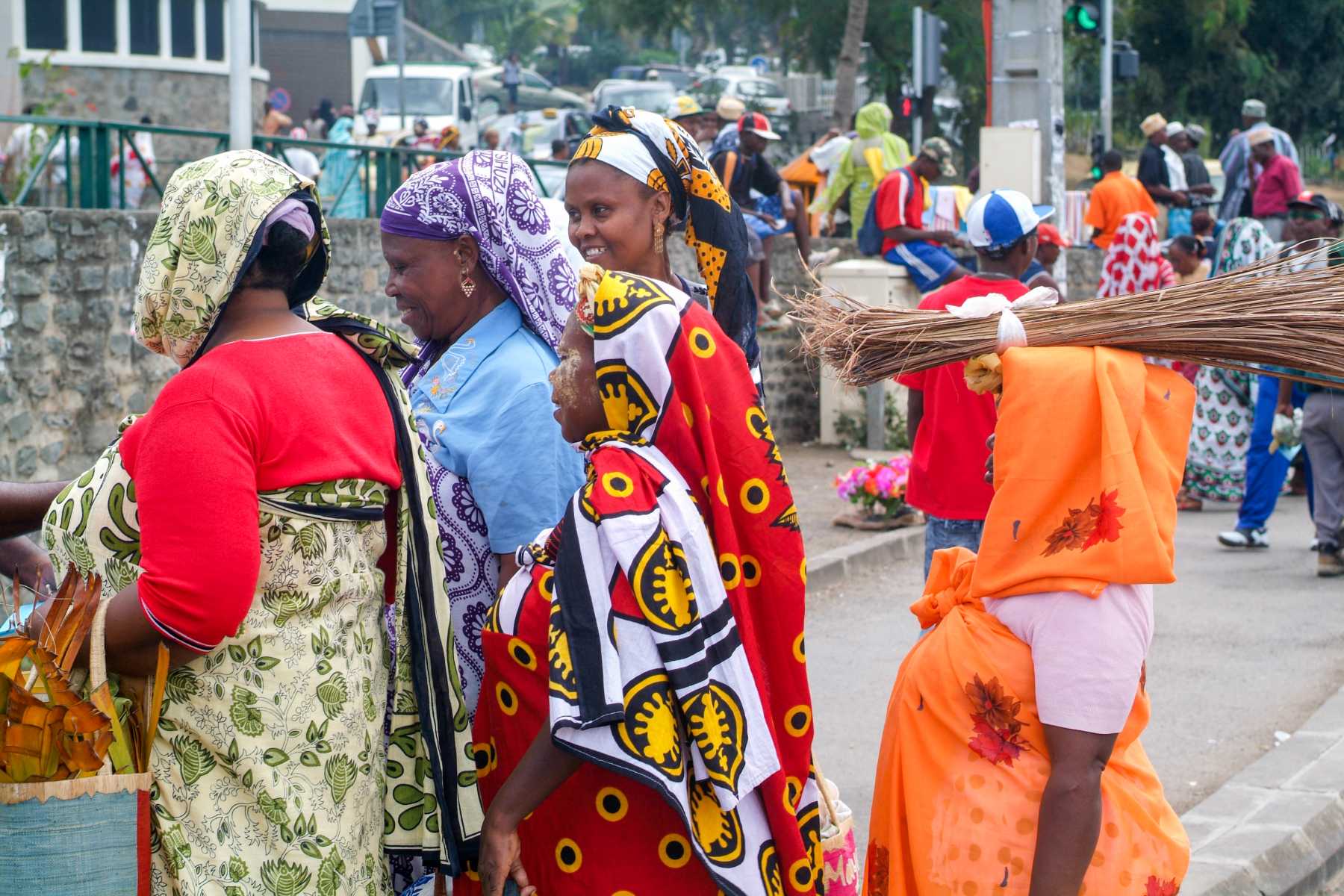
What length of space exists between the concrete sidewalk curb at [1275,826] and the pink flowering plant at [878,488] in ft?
13.1

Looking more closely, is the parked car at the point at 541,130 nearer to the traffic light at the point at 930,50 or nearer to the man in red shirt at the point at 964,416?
the traffic light at the point at 930,50

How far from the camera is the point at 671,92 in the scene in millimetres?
33938

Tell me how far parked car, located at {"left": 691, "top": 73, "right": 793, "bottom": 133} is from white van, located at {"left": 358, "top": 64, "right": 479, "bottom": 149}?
22.9ft

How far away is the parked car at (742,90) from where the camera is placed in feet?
121

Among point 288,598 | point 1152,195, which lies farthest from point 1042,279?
point 1152,195

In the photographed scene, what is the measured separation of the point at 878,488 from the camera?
9.67m

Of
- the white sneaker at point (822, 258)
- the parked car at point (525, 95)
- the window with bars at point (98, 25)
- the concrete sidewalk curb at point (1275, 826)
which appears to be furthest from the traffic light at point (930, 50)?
the parked car at point (525, 95)

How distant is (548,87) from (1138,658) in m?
44.7

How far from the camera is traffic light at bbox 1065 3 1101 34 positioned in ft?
42.4

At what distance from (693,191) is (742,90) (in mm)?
36840

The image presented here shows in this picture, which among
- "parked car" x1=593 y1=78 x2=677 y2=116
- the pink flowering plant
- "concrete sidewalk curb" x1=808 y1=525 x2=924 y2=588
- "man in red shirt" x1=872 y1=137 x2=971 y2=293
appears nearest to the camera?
"concrete sidewalk curb" x1=808 y1=525 x2=924 y2=588

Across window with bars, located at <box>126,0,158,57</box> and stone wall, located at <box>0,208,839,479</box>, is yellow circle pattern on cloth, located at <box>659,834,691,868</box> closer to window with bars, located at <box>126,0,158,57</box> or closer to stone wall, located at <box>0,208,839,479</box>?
stone wall, located at <box>0,208,839,479</box>

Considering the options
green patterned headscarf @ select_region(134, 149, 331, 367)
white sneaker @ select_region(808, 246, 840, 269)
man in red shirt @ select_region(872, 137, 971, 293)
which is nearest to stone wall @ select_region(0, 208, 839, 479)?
white sneaker @ select_region(808, 246, 840, 269)

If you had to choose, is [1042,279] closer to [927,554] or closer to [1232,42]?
[927,554]
